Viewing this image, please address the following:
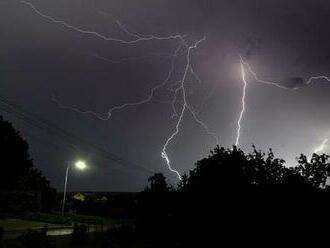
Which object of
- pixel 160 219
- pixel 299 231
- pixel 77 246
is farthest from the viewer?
pixel 160 219

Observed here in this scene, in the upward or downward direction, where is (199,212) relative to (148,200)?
downward

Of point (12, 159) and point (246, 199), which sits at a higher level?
point (12, 159)

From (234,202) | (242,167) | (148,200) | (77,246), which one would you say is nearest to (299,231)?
(234,202)

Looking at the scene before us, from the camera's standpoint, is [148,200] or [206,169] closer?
[206,169]

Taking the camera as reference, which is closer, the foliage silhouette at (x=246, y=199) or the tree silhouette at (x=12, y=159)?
the foliage silhouette at (x=246, y=199)

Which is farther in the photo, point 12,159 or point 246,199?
point 12,159

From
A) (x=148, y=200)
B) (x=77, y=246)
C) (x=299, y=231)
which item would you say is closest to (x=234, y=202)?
(x=299, y=231)

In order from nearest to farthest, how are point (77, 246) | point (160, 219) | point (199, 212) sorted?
point (199, 212), point (77, 246), point (160, 219)

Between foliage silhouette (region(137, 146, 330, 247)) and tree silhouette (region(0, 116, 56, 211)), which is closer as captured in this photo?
foliage silhouette (region(137, 146, 330, 247))

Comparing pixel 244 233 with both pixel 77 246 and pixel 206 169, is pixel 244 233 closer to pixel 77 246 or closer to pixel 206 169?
pixel 206 169

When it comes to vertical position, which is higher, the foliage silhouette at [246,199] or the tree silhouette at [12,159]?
the tree silhouette at [12,159]

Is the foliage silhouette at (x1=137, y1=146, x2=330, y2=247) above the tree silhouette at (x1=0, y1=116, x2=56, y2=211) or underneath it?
underneath

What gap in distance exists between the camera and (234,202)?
1599cm

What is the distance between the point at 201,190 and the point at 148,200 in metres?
9.15
